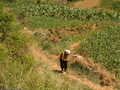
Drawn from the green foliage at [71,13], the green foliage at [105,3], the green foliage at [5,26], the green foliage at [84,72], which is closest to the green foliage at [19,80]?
the green foliage at [5,26]

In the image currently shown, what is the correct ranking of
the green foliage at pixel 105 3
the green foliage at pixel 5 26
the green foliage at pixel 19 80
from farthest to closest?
the green foliage at pixel 105 3 → the green foliage at pixel 5 26 → the green foliage at pixel 19 80

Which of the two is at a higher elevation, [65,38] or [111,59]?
[65,38]

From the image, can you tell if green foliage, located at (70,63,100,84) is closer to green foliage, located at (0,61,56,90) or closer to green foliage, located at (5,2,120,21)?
green foliage, located at (0,61,56,90)

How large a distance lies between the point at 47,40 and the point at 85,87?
262 inches

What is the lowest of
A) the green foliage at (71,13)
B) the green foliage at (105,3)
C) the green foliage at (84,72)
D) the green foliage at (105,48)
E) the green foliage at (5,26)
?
the green foliage at (84,72)

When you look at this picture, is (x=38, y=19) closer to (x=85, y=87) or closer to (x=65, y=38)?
(x=65, y=38)

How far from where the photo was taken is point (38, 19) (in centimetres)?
1714

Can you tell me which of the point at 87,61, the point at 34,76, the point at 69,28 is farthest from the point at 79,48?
the point at 34,76

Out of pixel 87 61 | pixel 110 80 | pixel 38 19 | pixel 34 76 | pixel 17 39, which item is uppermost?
pixel 38 19

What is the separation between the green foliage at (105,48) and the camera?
8633 mm


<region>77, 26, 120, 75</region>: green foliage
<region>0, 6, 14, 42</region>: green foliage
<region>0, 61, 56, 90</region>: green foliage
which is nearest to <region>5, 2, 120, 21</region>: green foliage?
<region>77, 26, 120, 75</region>: green foliage

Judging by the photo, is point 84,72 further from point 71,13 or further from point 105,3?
point 105,3

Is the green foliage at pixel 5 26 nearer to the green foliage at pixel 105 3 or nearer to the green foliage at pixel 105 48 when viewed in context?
the green foliage at pixel 105 48

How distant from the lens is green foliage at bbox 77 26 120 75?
340 inches
